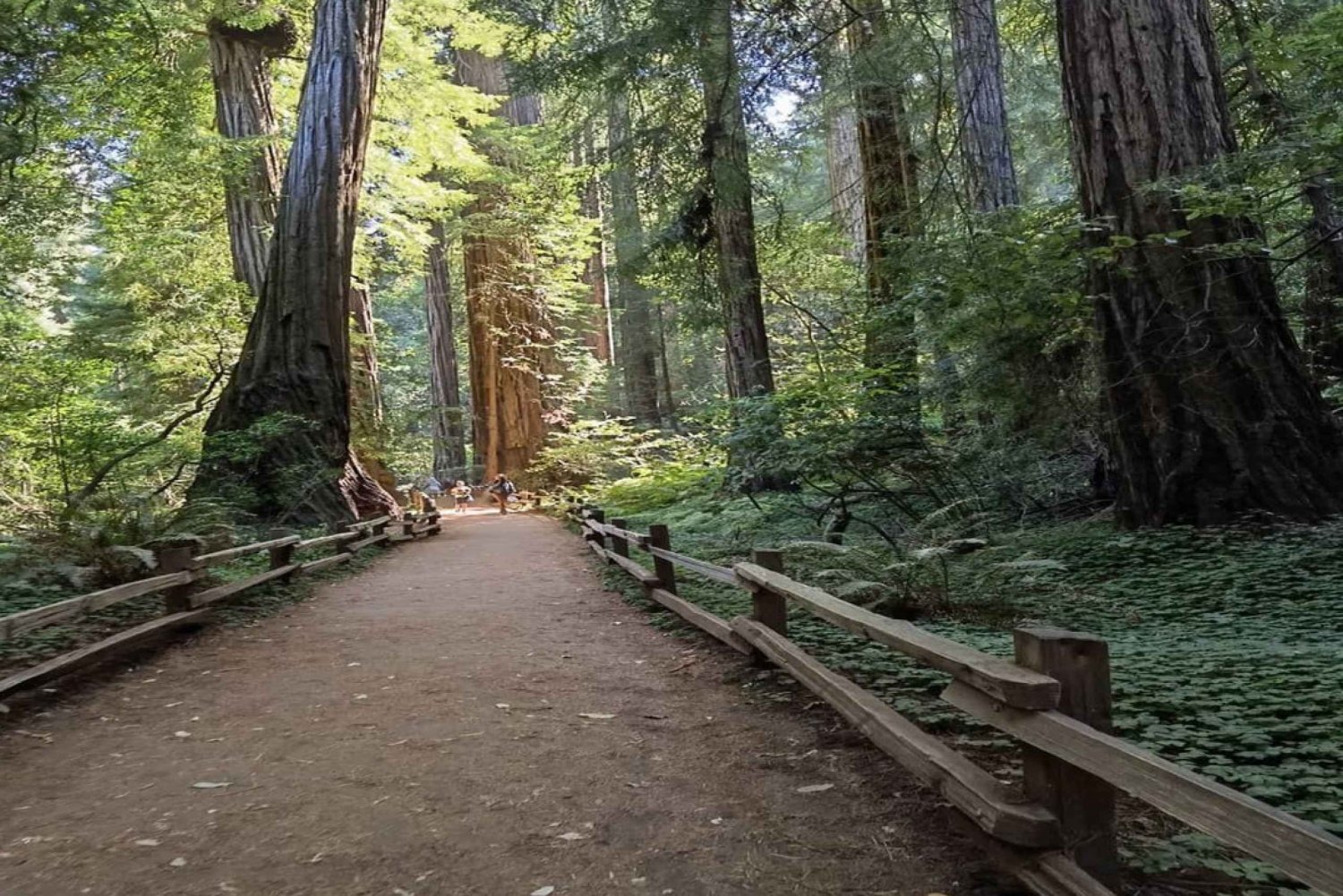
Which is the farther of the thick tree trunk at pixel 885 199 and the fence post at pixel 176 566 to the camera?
the thick tree trunk at pixel 885 199

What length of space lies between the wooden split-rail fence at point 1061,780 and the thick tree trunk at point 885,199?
603 centimetres

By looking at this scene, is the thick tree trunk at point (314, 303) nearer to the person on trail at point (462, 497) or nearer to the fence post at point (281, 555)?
the fence post at point (281, 555)

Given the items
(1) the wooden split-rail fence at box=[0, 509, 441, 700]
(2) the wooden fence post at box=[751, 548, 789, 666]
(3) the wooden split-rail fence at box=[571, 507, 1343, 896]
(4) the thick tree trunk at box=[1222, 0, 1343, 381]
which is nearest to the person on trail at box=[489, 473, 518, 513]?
(1) the wooden split-rail fence at box=[0, 509, 441, 700]

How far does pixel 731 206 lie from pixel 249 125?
8148 mm

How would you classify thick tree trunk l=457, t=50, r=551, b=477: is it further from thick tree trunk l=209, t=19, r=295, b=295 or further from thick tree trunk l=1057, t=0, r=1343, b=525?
thick tree trunk l=1057, t=0, r=1343, b=525

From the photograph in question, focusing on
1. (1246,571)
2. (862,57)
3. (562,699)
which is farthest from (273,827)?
(862,57)

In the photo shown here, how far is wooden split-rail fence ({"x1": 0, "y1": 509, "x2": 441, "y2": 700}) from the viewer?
495cm

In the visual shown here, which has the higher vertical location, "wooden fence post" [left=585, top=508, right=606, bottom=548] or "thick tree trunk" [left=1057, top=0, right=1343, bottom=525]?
"thick tree trunk" [left=1057, top=0, right=1343, bottom=525]

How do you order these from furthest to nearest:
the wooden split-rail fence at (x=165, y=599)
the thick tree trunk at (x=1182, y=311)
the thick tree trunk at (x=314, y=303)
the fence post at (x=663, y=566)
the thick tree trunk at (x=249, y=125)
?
the thick tree trunk at (x=249, y=125) → the thick tree trunk at (x=314, y=303) → the fence post at (x=663, y=566) → the thick tree trunk at (x=1182, y=311) → the wooden split-rail fence at (x=165, y=599)

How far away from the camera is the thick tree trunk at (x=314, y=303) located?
12.9 m

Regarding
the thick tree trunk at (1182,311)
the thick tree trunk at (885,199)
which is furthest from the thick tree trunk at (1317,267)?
the thick tree trunk at (885,199)

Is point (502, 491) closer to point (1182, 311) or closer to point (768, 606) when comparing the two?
point (1182, 311)

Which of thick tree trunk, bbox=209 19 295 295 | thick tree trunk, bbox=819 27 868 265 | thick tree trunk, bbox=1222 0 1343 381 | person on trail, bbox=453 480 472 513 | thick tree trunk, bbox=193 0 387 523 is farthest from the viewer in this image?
person on trail, bbox=453 480 472 513

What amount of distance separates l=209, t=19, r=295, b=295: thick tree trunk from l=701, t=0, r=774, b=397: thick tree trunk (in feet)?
23.9
